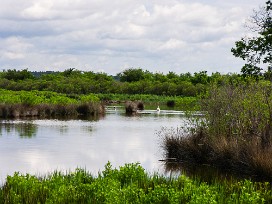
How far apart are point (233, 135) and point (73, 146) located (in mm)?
9168

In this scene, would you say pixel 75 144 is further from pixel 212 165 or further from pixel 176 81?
pixel 176 81

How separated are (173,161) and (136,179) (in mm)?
8568

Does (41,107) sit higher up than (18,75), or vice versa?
(18,75)

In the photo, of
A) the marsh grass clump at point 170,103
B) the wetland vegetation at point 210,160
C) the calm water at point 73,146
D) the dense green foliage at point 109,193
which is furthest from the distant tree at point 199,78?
the dense green foliage at point 109,193

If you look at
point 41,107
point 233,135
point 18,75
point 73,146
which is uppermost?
point 18,75

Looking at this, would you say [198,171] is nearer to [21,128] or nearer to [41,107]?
[21,128]

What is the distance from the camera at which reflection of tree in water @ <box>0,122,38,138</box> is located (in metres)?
32.4

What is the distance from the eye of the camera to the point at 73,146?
27641 millimetres

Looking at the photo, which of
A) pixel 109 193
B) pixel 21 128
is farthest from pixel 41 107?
pixel 109 193

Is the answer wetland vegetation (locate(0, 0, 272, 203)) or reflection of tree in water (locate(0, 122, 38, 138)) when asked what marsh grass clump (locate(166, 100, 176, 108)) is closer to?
reflection of tree in water (locate(0, 122, 38, 138))

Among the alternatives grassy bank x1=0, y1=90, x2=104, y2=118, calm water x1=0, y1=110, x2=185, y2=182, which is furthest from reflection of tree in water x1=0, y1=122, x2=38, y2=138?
grassy bank x1=0, y1=90, x2=104, y2=118

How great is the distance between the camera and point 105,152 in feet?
84.8

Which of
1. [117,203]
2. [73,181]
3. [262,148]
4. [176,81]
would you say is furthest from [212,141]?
[176,81]

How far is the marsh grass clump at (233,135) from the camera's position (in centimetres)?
1914
